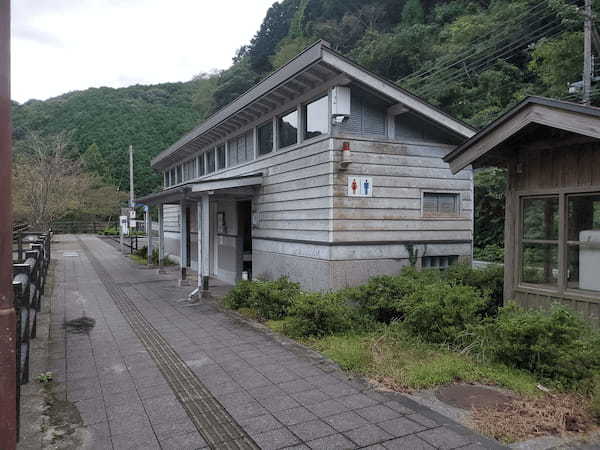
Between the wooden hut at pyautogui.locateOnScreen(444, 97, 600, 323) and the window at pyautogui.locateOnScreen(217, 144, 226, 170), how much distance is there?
8585 mm

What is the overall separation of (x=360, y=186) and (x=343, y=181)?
0.39 m

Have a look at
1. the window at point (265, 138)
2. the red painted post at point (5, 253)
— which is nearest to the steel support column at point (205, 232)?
the window at point (265, 138)

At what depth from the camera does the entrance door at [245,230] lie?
12.5 metres

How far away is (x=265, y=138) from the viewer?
35.8 feet

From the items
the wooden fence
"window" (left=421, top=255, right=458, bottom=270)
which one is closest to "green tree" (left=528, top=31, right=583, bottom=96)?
"window" (left=421, top=255, right=458, bottom=270)

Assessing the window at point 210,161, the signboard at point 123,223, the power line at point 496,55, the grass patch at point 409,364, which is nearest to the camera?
the grass patch at point 409,364

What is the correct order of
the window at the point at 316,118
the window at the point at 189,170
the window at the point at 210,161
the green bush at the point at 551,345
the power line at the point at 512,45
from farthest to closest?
1. the power line at the point at 512,45
2. the window at the point at 189,170
3. the window at the point at 210,161
4. the window at the point at 316,118
5. the green bush at the point at 551,345

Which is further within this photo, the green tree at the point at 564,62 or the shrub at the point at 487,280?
the green tree at the point at 564,62

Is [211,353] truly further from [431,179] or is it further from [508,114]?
[431,179]

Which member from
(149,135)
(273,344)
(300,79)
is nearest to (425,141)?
(300,79)

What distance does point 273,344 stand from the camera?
6.48 meters

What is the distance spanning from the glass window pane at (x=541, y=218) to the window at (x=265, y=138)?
5955mm

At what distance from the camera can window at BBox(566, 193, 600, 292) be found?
555cm

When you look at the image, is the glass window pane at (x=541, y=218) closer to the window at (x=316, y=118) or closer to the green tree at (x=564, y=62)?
the window at (x=316, y=118)
